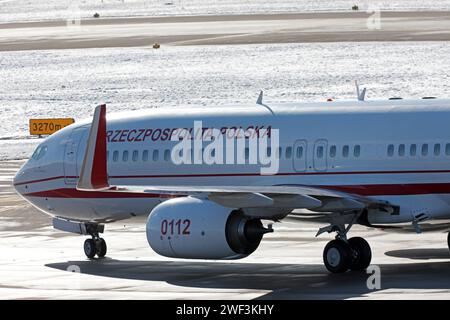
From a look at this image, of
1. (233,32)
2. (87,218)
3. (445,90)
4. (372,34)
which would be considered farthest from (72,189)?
(233,32)

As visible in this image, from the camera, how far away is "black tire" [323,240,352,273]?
29.3 metres

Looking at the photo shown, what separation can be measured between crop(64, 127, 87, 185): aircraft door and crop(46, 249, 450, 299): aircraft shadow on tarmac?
2267mm

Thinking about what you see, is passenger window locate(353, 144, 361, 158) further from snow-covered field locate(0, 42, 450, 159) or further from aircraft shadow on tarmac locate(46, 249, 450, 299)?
snow-covered field locate(0, 42, 450, 159)

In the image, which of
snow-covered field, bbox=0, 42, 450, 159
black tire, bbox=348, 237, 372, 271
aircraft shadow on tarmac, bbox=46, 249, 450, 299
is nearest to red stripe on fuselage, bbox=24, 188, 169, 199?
aircraft shadow on tarmac, bbox=46, 249, 450, 299

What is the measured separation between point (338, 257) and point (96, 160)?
5.79 meters

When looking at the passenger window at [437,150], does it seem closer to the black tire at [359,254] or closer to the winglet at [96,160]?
the black tire at [359,254]

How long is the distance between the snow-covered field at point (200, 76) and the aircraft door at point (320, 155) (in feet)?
115

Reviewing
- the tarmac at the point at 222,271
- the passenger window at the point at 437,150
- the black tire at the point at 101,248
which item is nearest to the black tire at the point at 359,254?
the tarmac at the point at 222,271

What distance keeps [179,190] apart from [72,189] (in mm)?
7178

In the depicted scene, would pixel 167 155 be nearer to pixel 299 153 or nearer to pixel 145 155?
pixel 145 155

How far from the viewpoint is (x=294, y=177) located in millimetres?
30656

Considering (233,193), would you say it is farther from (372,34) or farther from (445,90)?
(372,34)

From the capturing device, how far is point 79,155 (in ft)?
114

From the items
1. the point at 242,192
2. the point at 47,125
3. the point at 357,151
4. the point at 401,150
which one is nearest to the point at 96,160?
the point at 242,192
